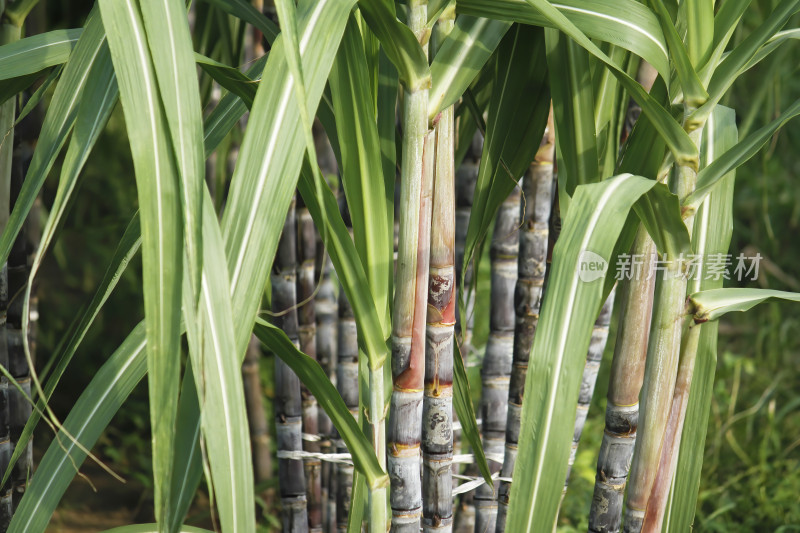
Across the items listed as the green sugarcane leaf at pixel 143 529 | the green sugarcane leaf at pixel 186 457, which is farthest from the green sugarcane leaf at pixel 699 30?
the green sugarcane leaf at pixel 143 529

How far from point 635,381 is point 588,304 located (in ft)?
0.53

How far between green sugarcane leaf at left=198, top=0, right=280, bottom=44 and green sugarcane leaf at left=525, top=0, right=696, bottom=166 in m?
0.19

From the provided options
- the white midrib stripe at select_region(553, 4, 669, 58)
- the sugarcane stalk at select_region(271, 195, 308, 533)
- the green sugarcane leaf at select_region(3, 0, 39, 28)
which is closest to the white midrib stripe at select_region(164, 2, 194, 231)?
the white midrib stripe at select_region(553, 4, 669, 58)

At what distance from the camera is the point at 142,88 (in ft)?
0.96

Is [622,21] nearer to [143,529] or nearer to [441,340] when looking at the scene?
[441,340]

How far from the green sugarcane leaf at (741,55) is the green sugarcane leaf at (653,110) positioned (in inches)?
0.7

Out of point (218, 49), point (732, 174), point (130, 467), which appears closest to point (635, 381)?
point (732, 174)

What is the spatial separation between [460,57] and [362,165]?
84 millimetres

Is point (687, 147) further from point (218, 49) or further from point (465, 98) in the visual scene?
point (218, 49)

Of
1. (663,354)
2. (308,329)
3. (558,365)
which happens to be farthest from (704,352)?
(308,329)

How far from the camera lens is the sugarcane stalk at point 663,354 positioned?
1.32 feet

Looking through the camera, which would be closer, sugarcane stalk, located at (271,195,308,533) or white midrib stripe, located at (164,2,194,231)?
white midrib stripe, located at (164,2,194,231)

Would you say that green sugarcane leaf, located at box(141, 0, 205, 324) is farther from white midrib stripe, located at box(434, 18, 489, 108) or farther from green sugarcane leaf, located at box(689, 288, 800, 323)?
green sugarcane leaf, located at box(689, 288, 800, 323)

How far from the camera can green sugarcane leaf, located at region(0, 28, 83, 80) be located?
0.40 meters
